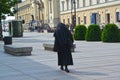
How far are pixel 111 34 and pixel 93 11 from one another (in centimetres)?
4429

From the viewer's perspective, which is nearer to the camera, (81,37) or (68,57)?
(68,57)

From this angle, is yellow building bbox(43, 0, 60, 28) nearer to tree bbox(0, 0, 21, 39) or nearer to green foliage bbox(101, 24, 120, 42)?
tree bbox(0, 0, 21, 39)

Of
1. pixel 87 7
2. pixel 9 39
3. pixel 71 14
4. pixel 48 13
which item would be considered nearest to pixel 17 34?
pixel 9 39

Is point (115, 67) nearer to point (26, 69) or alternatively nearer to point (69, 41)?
point (69, 41)

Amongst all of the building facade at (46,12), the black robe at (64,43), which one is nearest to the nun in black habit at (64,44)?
the black robe at (64,43)

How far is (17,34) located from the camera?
5178 cm

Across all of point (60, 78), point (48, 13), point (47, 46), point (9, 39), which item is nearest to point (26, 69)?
point (60, 78)

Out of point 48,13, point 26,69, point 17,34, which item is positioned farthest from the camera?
point 48,13

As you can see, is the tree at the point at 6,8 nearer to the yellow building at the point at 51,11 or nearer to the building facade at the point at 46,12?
the building facade at the point at 46,12

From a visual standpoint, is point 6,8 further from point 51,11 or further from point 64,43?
point 51,11

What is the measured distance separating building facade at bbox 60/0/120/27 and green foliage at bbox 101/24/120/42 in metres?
32.3

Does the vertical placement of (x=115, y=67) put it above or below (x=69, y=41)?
below

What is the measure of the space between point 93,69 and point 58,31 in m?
1.81

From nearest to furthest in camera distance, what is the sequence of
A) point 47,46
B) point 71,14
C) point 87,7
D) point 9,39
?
point 47,46 < point 9,39 < point 87,7 < point 71,14
